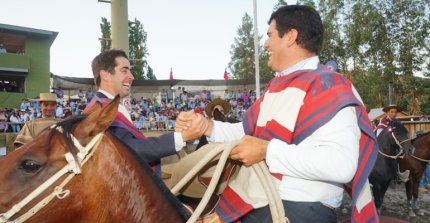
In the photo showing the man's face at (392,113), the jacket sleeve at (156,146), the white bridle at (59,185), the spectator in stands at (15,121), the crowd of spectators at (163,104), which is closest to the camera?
the white bridle at (59,185)

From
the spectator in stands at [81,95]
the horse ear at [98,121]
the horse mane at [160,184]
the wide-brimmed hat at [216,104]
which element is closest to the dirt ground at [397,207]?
the wide-brimmed hat at [216,104]

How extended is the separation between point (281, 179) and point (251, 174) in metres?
0.15

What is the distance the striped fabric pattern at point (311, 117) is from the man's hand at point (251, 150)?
0.45 feet

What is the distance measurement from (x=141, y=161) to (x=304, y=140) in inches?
31.1

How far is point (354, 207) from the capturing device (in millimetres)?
1849

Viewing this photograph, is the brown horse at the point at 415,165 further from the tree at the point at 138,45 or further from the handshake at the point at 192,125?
the tree at the point at 138,45

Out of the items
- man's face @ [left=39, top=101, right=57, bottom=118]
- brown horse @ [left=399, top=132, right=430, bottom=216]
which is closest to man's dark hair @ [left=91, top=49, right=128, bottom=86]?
man's face @ [left=39, top=101, right=57, bottom=118]

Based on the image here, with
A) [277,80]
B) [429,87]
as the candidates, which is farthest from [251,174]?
[429,87]

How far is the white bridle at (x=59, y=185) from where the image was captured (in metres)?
1.44

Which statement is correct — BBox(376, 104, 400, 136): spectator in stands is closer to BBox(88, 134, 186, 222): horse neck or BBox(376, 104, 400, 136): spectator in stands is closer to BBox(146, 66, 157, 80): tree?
BBox(88, 134, 186, 222): horse neck

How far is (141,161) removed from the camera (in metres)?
1.78

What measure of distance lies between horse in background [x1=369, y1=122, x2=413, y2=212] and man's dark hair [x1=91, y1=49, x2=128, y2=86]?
21.5 feet

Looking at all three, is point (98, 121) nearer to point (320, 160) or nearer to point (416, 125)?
point (320, 160)

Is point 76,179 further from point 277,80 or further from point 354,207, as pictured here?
point 354,207
